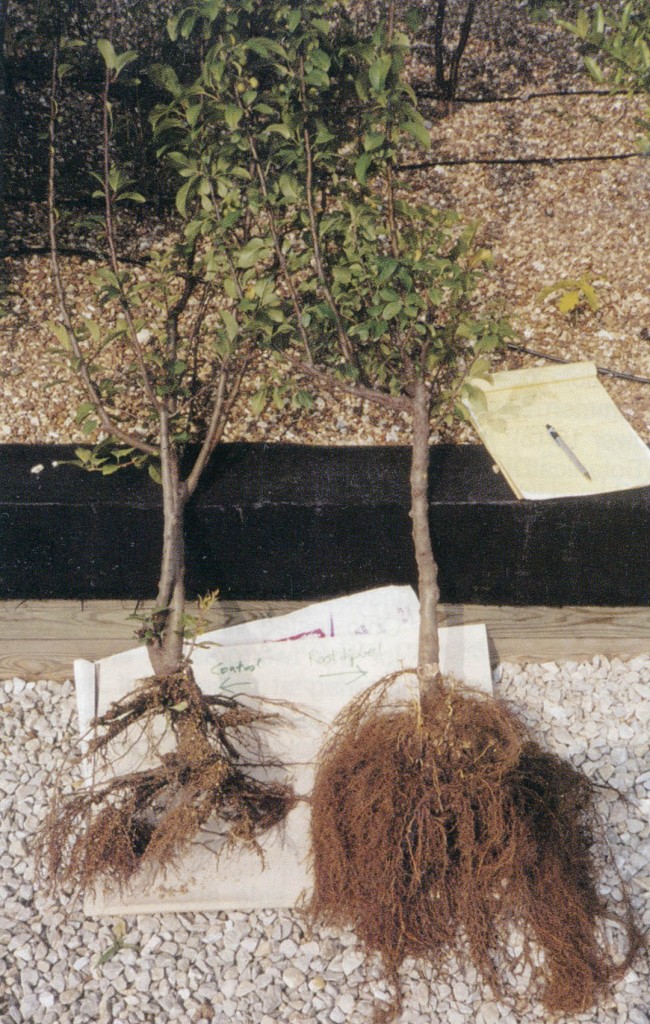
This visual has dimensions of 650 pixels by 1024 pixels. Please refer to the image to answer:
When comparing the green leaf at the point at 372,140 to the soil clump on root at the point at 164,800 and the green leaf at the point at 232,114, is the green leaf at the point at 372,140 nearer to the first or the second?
the green leaf at the point at 232,114

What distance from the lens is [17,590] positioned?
1589 millimetres

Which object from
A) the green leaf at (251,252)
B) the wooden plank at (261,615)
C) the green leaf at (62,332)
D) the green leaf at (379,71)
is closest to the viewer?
the green leaf at (379,71)

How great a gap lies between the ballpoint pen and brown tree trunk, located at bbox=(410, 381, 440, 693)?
0.30 metres

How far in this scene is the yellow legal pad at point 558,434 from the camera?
1519 millimetres

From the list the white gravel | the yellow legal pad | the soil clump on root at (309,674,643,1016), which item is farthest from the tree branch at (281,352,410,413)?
the white gravel

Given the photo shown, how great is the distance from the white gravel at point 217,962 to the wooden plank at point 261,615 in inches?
8.0

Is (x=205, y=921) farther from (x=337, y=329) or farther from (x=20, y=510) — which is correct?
(x=337, y=329)

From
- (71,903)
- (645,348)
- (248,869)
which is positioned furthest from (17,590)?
(645,348)

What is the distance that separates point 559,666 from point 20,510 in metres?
1.09

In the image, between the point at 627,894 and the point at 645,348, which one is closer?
the point at 627,894

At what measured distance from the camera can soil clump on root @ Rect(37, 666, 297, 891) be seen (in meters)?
1.37

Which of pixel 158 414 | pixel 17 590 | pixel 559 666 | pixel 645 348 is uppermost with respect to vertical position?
pixel 645 348

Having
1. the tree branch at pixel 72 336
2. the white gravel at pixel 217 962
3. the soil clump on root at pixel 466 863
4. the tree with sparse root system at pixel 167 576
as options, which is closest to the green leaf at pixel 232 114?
the tree with sparse root system at pixel 167 576

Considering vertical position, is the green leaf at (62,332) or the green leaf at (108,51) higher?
the green leaf at (108,51)
